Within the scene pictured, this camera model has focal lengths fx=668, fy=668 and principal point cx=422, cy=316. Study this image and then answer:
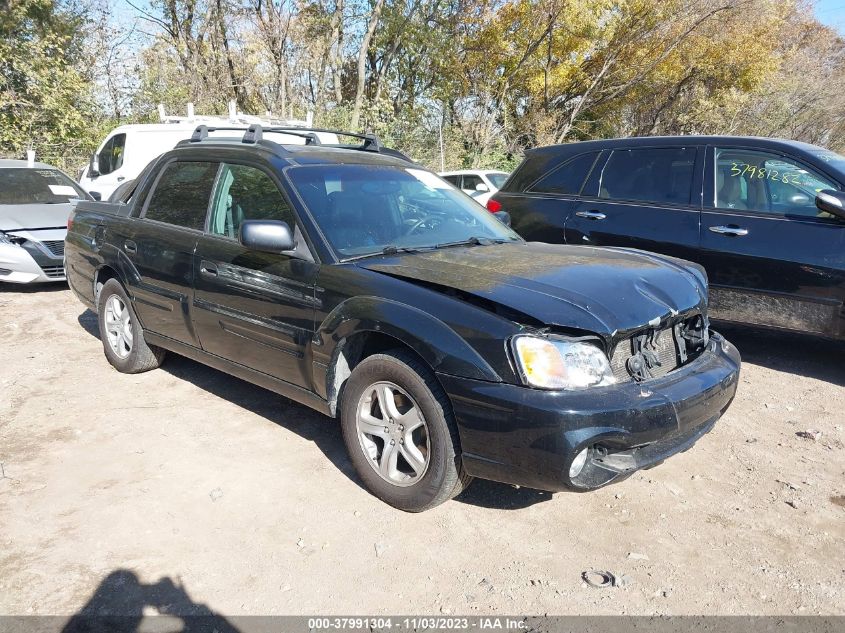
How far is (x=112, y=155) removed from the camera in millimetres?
11680

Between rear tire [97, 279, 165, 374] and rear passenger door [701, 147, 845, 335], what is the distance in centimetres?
438

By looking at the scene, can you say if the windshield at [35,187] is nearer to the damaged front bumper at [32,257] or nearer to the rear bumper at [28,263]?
the damaged front bumper at [32,257]

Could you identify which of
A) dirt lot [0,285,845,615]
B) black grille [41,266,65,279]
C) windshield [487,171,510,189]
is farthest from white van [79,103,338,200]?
dirt lot [0,285,845,615]

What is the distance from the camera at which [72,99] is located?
16906mm

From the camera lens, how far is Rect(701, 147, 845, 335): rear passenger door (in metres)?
4.81

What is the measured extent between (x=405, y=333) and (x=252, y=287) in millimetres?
1196

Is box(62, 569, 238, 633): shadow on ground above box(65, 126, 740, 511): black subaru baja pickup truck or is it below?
below

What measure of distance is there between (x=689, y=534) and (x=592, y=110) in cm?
2391

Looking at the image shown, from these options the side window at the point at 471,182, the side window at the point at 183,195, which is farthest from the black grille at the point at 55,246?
the side window at the point at 471,182

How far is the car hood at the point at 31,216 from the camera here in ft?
26.6

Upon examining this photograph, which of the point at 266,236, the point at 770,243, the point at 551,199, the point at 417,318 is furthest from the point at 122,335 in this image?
the point at 770,243

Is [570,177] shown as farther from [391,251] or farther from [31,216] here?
[31,216]

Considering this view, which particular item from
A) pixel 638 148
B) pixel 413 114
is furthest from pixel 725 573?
pixel 413 114

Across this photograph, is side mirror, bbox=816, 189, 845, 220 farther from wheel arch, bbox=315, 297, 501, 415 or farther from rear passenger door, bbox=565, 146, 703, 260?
wheel arch, bbox=315, 297, 501, 415
